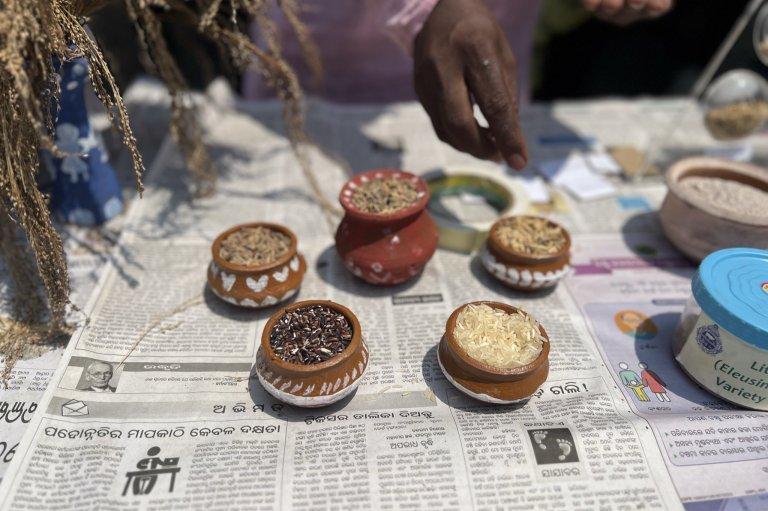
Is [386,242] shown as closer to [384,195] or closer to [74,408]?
[384,195]

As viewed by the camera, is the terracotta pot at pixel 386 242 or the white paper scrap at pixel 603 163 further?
the white paper scrap at pixel 603 163

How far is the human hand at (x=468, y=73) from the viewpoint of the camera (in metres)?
0.99

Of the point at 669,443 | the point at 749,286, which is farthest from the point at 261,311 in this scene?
the point at 749,286

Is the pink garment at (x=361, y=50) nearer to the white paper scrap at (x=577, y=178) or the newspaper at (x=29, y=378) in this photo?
the white paper scrap at (x=577, y=178)

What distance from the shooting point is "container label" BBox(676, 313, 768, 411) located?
2.81ft

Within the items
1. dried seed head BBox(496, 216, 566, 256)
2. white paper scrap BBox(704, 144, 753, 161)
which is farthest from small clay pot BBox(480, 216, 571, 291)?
white paper scrap BBox(704, 144, 753, 161)

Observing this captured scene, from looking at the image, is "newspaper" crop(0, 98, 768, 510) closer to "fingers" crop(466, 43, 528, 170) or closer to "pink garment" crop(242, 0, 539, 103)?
"fingers" crop(466, 43, 528, 170)

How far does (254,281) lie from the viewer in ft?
3.37

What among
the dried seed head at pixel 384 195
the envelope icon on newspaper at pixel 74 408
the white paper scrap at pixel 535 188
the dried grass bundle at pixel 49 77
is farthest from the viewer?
the white paper scrap at pixel 535 188

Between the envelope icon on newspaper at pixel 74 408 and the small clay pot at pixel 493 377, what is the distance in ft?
2.00

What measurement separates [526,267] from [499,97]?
1.11ft

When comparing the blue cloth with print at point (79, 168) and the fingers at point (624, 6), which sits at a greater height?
the fingers at point (624, 6)

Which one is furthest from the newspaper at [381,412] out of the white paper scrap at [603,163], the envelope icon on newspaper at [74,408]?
the white paper scrap at [603,163]

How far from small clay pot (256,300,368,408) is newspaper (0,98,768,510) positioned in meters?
0.06
